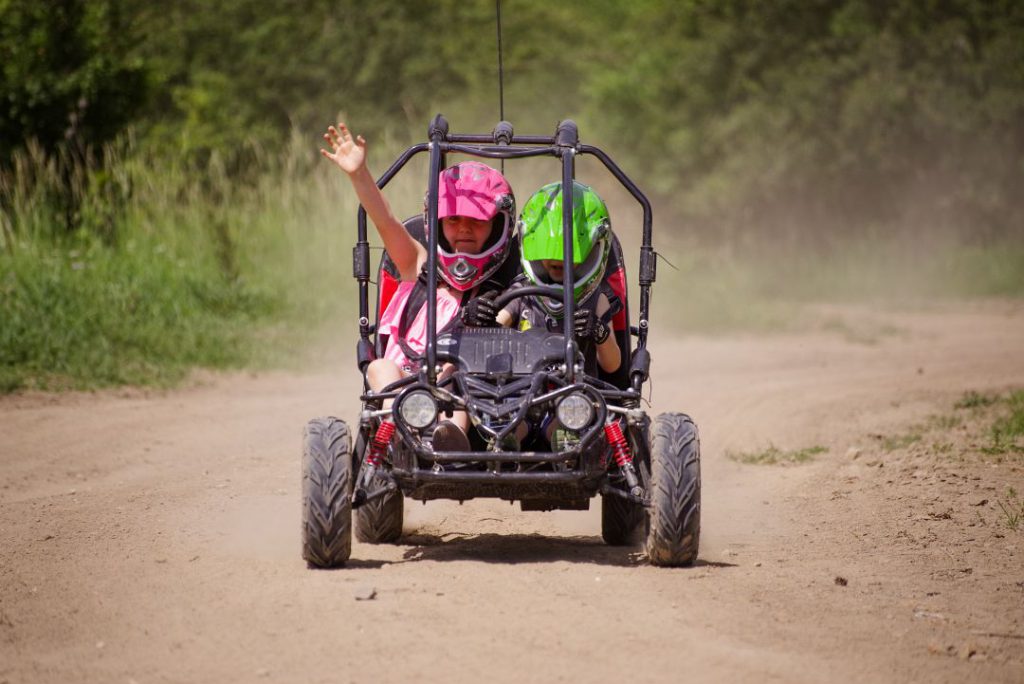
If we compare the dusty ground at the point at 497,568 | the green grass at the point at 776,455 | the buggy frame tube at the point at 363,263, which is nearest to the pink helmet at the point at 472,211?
the buggy frame tube at the point at 363,263

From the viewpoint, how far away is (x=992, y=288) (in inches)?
834

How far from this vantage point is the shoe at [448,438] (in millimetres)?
5887

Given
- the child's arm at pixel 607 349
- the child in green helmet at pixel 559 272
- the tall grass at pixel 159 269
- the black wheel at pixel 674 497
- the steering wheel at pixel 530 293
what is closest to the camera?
the black wheel at pixel 674 497

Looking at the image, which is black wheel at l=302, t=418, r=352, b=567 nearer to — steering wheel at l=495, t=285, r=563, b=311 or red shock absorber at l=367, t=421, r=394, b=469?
red shock absorber at l=367, t=421, r=394, b=469

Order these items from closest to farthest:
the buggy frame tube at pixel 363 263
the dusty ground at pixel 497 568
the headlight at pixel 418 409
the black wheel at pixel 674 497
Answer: the dusty ground at pixel 497 568, the headlight at pixel 418 409, the black wheel at pixel 674 497, the buggy frame tube at pixel 363 263

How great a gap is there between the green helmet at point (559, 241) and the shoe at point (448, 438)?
859 mm

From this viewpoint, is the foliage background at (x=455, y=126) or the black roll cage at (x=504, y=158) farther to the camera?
the foliage background at (x=455, y=126)

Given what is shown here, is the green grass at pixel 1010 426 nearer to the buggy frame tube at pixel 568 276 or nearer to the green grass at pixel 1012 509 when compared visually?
the green grass at pixel 1012 509

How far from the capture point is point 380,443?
19.6ft

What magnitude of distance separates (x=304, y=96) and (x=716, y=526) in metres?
20.6

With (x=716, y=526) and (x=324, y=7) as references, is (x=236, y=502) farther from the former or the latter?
(x=324, y=7)

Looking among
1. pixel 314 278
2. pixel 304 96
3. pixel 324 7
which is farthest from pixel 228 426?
pixel 324 7

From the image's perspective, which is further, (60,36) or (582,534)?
(60,36)

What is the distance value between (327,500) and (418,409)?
19.9 inches
